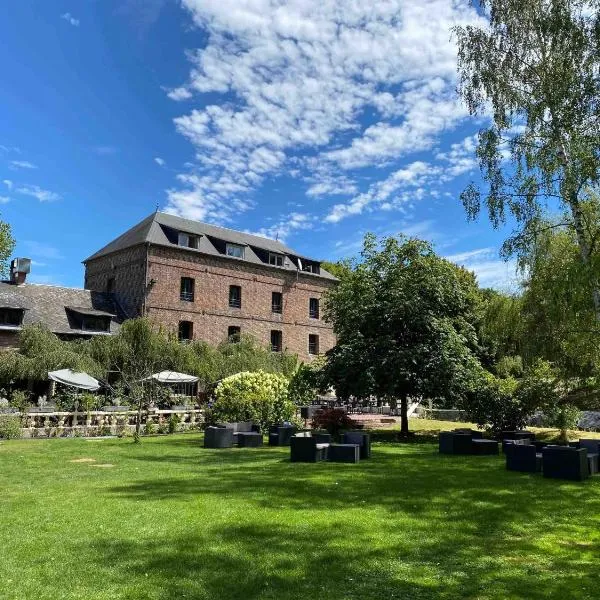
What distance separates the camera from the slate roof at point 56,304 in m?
28.2

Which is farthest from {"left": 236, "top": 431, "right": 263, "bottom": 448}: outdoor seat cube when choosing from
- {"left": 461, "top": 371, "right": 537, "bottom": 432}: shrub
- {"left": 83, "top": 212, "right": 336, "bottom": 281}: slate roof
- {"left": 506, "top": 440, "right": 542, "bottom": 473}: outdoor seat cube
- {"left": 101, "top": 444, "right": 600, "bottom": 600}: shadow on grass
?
{"left": 83, "top": 212, "right": 336, "bottom": 281}: slate roof

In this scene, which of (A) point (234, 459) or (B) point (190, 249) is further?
(B) point (190, 249)

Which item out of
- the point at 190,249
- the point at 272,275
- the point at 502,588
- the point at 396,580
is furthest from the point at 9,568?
the point at 272,275

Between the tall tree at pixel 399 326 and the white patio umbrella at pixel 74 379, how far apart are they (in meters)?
10.1

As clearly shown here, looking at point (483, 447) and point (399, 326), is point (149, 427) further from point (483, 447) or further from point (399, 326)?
point (483, 447)

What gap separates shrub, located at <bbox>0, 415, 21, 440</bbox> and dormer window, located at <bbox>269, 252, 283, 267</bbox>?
74.0 ft

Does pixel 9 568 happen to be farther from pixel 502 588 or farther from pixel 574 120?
pixel 574 120

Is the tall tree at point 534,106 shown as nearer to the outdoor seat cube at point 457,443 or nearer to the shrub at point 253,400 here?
the outdoor seat cube at point 457,443

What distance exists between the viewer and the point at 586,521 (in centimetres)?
750

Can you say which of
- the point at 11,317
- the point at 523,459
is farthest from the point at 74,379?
the point at 523,459

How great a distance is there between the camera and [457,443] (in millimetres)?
14672

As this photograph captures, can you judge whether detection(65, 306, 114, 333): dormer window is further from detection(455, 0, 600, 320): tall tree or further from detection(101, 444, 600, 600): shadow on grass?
detection(455, 0, 600, 320): tall tree

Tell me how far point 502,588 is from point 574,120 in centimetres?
1122

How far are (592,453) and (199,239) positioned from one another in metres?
27.0
